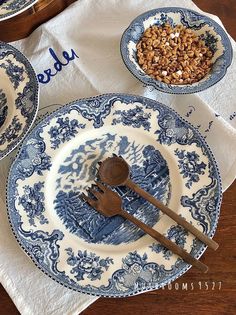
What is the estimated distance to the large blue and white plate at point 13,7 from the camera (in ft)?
→ 2.15

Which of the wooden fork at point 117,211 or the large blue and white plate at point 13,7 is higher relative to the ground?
the large blue and white plate at point 13,7

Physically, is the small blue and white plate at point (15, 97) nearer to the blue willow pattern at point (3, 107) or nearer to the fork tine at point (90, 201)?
the blue willow pattern at point (3, 107)

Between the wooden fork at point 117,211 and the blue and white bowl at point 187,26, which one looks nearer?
the wooden fork at point 117,211

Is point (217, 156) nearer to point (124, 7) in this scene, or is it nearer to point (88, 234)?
point (88, 234)

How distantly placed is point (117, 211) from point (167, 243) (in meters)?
0.07

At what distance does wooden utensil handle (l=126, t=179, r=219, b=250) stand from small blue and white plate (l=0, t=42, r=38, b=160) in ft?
0.53

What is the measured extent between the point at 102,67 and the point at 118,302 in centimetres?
36

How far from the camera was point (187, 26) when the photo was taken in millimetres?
722

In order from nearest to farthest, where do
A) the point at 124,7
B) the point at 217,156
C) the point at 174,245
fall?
the point at 174,245
the point at 217,156
the point at 124,7

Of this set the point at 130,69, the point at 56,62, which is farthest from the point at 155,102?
the point at 56,62

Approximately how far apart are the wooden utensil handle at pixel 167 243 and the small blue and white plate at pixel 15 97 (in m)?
0.18

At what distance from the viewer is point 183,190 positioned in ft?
1.91

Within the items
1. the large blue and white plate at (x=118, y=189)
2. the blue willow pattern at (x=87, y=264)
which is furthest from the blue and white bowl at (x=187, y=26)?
the blue willow pattern at (x=87, y=264)

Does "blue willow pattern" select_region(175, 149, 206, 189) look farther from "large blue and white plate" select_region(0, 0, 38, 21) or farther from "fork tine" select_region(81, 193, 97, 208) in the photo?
"large blue and white plate" select_region(0, 0, 38, 21)
